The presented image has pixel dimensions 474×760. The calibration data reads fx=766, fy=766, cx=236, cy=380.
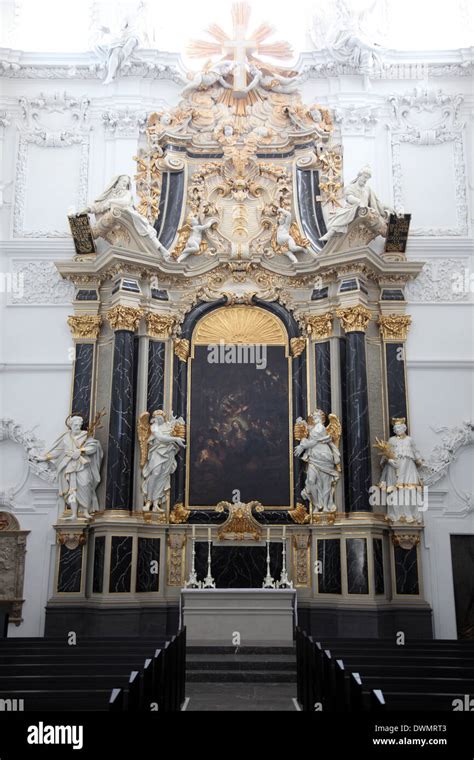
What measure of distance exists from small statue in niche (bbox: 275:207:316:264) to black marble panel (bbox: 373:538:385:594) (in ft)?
17.5

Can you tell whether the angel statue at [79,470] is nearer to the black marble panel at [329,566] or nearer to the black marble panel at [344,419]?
the black marble panel at [329,566]

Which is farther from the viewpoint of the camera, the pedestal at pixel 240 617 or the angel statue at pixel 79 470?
the angel statue at pixel 79 470

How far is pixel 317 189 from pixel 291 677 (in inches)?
357

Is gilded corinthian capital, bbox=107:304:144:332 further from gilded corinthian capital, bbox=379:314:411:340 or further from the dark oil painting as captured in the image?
gilded corinthian capital, bbox=379:314:411:340

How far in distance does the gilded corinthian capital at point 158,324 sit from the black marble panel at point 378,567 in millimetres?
5258

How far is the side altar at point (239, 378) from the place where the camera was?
12.7 metres

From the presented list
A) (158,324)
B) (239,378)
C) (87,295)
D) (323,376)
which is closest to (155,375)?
(158,324)

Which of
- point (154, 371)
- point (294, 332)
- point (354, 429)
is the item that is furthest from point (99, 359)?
point (354, 429)

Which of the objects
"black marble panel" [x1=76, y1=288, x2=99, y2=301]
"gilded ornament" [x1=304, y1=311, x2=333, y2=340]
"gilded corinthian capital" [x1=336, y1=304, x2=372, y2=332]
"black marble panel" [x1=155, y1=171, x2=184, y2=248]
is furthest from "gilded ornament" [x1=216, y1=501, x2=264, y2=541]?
"black marble panel" [x1=155, y1=171, x2=184, y2=248]

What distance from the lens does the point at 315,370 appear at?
1396 cm

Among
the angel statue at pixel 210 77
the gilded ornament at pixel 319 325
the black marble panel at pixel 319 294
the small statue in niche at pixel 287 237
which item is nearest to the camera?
the gilded ornament at pixel 319 325

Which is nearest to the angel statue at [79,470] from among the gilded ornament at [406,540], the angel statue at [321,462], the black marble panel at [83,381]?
the black marble panel at [83,381]

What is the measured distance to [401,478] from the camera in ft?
42.4

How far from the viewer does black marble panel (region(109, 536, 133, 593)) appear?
1237 centimetres
